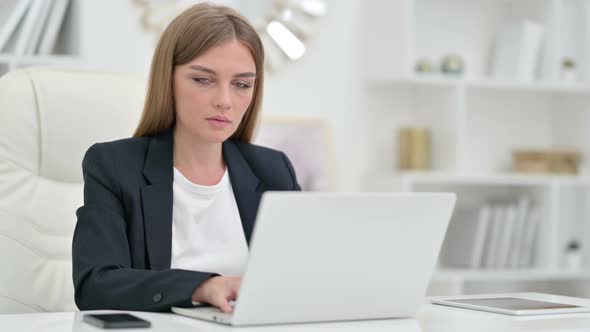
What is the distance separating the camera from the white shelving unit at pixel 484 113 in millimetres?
3502

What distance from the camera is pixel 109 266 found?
157 centimetres

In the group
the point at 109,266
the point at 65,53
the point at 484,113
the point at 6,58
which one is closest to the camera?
the point at 109,266

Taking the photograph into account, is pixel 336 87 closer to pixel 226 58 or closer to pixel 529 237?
pixel 529 237

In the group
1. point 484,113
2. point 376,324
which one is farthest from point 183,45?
point 484,113

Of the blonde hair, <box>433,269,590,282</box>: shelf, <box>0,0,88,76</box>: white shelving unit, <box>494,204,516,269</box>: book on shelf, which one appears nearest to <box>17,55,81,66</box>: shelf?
<box>0,0,88,76</box>: white shelving unit

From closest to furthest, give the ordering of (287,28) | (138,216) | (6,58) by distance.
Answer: (138,216), (6,58), (287,28)

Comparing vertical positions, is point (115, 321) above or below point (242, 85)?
below

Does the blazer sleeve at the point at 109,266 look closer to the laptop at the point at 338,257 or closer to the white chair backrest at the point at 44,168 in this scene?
the laptop at the point at 338,257

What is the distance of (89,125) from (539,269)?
85.7 inches

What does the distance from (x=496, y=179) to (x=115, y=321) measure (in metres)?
2.59

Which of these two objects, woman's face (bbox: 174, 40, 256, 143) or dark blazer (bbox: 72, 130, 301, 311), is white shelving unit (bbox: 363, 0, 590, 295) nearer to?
dark blazer (bbox: 72, 130, 301, 311)

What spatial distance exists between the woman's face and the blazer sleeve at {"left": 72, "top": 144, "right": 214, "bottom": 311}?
19 cm

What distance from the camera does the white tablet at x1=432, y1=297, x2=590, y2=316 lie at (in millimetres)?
1366

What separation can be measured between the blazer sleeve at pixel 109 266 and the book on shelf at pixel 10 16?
1.14 meters
